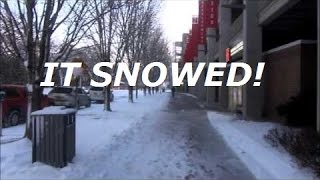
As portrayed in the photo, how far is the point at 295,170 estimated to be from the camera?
10648 mm

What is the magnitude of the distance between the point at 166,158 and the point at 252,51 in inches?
579

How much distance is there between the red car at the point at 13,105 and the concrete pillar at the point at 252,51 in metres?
10.4

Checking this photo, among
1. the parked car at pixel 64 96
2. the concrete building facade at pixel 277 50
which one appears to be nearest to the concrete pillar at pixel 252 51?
the concrete building facade at pixel 277 50

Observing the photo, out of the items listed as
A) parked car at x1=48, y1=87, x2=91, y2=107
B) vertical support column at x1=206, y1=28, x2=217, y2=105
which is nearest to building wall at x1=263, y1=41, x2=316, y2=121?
parked car at x1=48, y1=87, x2=91, y2=107

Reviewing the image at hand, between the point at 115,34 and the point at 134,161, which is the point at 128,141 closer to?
the point at 134,161

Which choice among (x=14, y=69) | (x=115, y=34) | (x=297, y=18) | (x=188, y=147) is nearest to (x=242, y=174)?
(x=188, y=147)

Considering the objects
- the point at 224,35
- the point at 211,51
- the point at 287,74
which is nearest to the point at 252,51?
the point at 287,74

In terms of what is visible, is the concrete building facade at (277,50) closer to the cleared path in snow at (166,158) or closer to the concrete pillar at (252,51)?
the concrete pillar at (252,51)

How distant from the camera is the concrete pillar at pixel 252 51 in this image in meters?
25.9

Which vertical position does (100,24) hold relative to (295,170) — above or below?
above

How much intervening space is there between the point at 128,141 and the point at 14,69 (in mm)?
29158

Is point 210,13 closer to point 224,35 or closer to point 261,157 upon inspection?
point 224,35

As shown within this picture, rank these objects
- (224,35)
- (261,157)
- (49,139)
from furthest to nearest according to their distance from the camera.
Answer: (224,35)
(261,157)
(49,139)

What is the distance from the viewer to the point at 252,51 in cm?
2614
